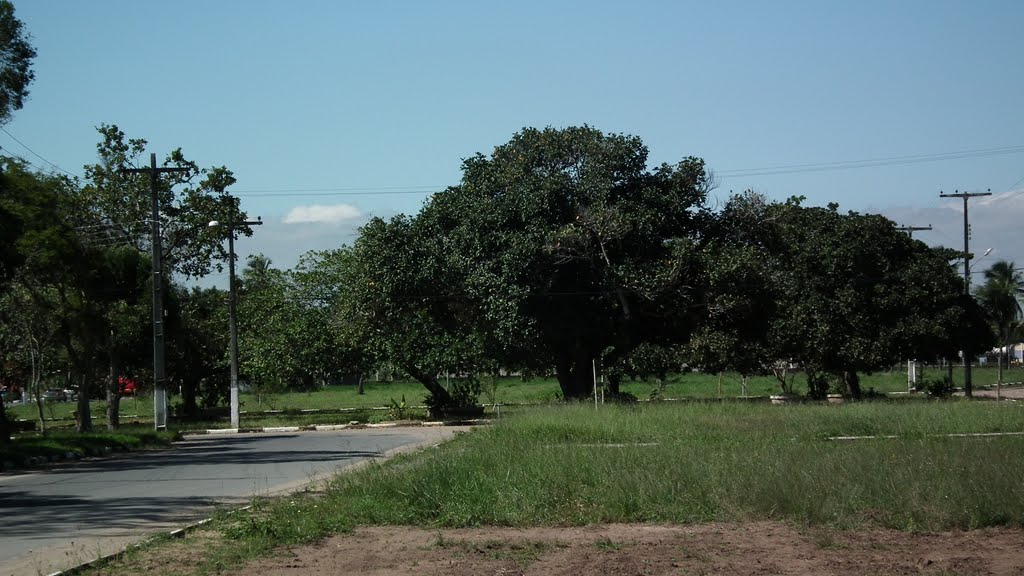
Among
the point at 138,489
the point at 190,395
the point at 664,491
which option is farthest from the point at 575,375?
the point at 664,491

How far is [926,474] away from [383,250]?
27806mm

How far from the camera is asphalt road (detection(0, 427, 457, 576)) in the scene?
11.1 m

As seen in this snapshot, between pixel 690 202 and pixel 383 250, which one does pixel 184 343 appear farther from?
pixel 690 202

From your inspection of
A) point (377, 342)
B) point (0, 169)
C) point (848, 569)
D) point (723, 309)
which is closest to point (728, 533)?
point (848, 569)

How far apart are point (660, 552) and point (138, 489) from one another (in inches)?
423

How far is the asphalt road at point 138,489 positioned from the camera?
11.1 metres

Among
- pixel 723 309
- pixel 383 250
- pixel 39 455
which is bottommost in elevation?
pixel 39 455

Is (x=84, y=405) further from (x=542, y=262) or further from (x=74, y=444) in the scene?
(x=542, y=262)

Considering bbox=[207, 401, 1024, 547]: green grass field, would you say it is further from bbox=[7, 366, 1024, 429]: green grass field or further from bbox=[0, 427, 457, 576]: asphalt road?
bbox=[7, 366, 1024, 429]: green grass field

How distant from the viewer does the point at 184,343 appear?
46156 mm

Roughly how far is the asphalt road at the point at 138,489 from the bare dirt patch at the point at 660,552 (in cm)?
267

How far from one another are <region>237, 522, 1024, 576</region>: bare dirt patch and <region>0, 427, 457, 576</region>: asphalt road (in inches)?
105

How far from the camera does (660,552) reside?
9.42m

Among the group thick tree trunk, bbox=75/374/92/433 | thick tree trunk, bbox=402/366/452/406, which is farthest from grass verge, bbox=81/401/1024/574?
thick tree trunk, bbox=402/366/452/406
